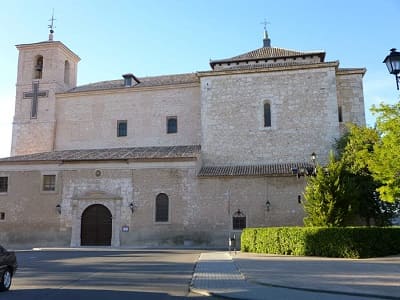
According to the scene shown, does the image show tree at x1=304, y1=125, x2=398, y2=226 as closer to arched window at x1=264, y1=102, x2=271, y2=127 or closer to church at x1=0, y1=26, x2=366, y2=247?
church at x1=0, y1=26, x2=366, y2=247

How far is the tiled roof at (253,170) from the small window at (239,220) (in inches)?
100

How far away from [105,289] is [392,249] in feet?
48.4

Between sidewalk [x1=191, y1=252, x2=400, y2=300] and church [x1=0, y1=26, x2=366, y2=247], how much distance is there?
1280cm

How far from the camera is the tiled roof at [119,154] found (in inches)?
1140

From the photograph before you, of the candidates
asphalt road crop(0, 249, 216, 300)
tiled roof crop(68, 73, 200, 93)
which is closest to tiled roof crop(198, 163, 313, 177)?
tiled roof crop(68, 73, 200, 93)

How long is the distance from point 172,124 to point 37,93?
12.0 meters

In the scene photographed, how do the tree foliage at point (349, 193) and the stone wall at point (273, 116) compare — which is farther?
the stone wall at point (273, 116)

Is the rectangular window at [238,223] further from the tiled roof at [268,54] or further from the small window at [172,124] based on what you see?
the tiled roof at [268,54]

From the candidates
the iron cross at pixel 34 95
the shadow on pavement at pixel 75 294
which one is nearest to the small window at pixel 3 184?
the iron cross at pixel 34 95

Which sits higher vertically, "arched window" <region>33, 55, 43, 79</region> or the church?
"arched window" <region>33, 55, 43, 79</region>

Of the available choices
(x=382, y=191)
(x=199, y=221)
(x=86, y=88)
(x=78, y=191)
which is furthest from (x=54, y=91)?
(x=382, y=191)

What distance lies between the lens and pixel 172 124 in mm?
33281

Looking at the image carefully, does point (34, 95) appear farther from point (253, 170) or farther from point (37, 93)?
point (253, 170)

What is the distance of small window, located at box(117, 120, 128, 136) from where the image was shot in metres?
33.9
